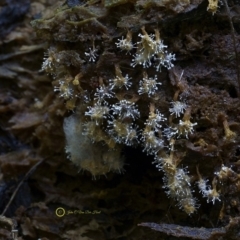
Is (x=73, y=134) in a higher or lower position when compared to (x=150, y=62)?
lower

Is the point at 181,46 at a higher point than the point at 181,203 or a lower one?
higher

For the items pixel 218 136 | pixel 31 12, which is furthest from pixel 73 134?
pixel 31 12

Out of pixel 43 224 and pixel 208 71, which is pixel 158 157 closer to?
pixel 208 71

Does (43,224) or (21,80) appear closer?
(43,224)

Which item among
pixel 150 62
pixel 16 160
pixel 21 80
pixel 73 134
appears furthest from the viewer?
pixel 21 80

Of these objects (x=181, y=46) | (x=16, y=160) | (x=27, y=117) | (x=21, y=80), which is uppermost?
(x=181, y=46)

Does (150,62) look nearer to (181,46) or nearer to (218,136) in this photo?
(181,46)

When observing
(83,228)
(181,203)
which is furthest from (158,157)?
(83,228)

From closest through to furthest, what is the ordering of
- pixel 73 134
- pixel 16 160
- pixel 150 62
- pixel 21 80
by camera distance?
pixel 150 62 < pixel 73 134 < pixel 16 160 < pixel 21 80

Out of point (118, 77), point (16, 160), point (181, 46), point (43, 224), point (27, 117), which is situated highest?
point (181, 46)
